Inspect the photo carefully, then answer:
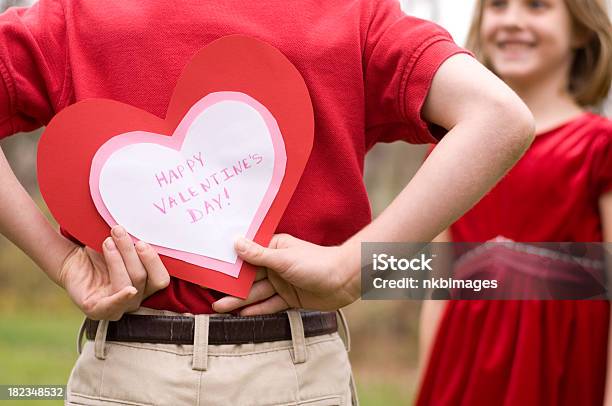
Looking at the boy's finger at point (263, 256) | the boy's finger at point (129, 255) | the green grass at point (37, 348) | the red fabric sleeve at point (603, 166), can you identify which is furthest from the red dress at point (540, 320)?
the green grass at point (37, 348)

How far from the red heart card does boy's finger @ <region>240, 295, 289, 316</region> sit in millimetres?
33

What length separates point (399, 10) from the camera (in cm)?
132

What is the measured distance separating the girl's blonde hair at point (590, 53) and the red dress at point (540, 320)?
0.18m

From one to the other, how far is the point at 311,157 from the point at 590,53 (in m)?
1.71

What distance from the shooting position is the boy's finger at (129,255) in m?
1.18

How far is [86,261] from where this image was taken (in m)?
1.28

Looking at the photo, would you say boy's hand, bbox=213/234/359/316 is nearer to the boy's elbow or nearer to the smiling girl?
the boy's elbow

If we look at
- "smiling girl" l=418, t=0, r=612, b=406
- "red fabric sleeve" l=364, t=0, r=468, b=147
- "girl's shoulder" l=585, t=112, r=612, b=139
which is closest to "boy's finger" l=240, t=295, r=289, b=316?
"red fabric sleeve" l=364, t=0, r=468, b=147

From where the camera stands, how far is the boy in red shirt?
1201 millimetres

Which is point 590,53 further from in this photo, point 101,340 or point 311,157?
point 101,340

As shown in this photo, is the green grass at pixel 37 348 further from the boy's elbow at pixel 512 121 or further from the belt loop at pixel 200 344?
the boy's elbow at pixel 512 121

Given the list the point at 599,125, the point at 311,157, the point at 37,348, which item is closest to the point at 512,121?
the point at 311,157

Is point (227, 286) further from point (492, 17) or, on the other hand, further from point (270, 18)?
point (492, 17)

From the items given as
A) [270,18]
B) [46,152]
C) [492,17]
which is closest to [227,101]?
[270,18]
